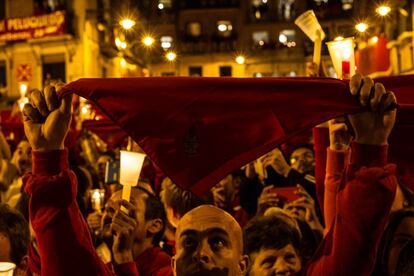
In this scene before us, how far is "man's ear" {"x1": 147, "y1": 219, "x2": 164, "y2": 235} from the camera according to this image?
3594 mm

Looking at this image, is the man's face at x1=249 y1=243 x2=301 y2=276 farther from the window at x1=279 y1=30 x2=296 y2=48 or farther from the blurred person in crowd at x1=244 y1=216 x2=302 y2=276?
the window at x1=279 y1=30 x2=296 y2=48

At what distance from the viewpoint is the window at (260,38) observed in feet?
163

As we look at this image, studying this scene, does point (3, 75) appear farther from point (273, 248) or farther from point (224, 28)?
point (273, 248)

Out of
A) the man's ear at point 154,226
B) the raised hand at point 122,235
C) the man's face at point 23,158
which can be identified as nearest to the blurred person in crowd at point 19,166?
the man's face at point 23,158

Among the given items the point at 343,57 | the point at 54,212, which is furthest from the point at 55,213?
the point at 343,57

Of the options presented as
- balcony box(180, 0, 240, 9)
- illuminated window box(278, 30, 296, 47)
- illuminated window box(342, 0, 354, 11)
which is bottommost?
illuminated window box(278, 30, 296, 47)

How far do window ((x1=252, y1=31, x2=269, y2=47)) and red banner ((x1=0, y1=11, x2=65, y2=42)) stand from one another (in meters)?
23.4

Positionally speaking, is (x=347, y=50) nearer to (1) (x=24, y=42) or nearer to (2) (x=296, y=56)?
(1) (x=24, y=42)

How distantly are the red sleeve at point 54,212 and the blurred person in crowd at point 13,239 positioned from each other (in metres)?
1.20

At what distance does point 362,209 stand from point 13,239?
219 centimetres

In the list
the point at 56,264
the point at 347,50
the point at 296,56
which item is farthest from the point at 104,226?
the point at 296,56

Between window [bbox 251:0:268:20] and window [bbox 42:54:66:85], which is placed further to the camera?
window [bbox 251:0:268:20]

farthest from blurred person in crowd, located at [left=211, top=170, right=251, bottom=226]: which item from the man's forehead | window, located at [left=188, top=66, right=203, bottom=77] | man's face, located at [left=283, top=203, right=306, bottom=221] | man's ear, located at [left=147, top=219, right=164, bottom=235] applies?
window, located at [left=188, top=66, right=203, bottom=77]

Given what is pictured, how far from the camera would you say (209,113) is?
7.52 ft
